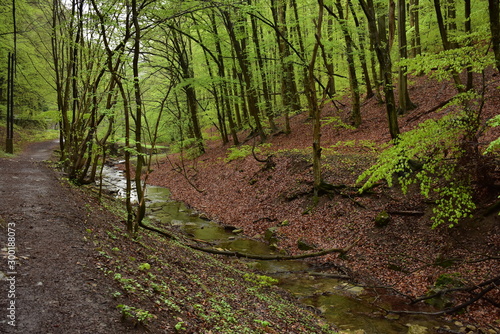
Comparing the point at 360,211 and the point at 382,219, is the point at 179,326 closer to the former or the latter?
the point at 382,219

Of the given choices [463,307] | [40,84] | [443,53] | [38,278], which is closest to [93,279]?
[38,278]

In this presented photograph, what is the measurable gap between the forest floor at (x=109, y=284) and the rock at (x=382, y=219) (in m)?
4.44

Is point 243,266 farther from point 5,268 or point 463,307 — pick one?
point 5,268

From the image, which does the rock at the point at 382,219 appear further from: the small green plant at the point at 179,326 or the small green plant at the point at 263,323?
the small green plant at the point at 179,326

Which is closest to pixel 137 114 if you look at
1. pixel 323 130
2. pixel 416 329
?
pixel 416 329

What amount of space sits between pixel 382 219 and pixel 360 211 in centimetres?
118

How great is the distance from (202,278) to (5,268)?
3.65 m

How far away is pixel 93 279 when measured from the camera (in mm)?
4672

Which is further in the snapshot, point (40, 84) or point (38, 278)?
point (40, 84)

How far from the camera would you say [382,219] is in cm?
1017

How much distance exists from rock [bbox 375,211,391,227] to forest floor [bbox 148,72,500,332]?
0.54 feet

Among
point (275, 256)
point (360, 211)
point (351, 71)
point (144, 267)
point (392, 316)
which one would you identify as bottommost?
point (392, 316)

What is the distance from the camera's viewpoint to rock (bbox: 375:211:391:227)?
10133mm

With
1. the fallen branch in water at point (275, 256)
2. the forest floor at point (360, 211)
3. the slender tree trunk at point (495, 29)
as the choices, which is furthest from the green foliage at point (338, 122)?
the slender tree trunk at point (495, 29)
